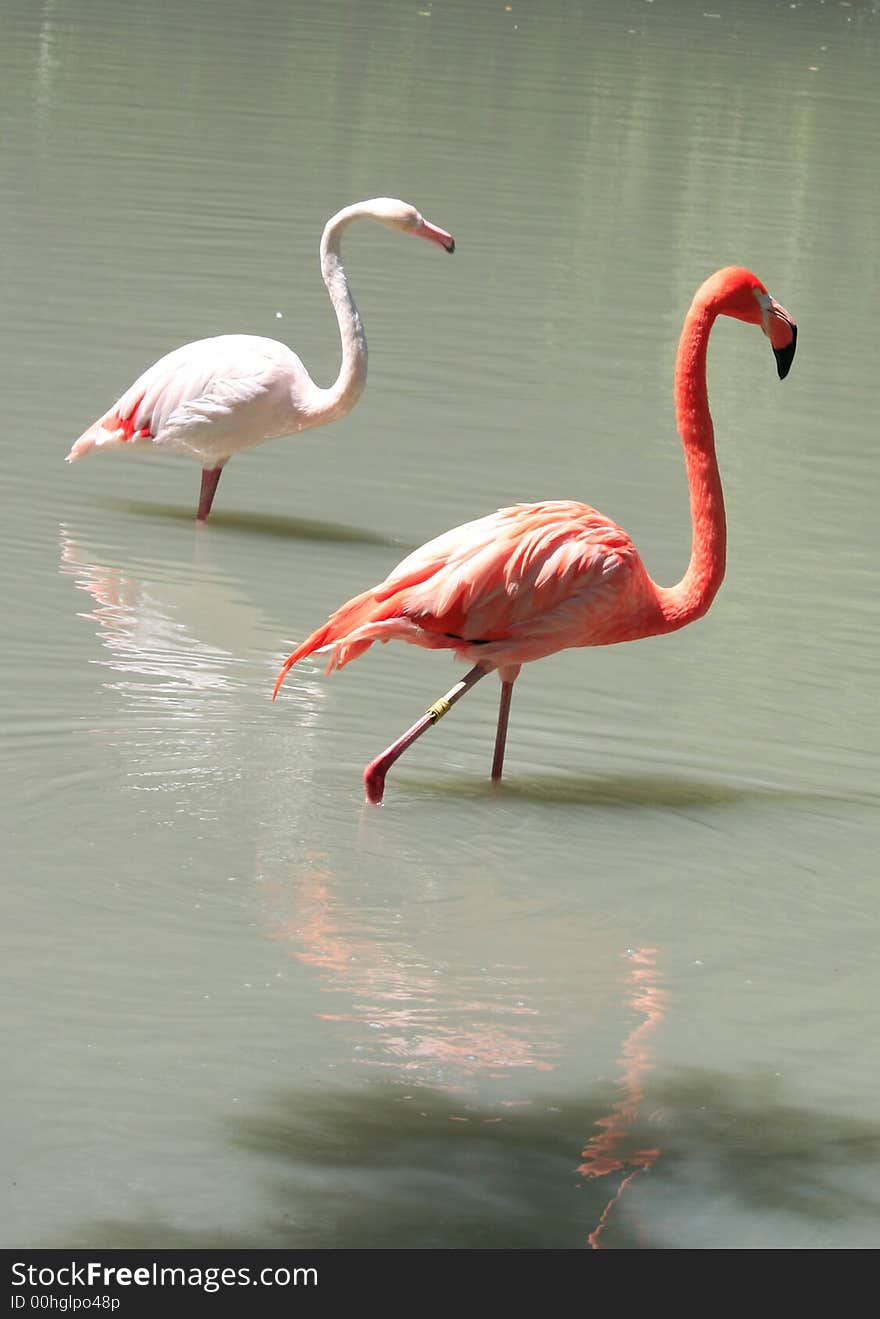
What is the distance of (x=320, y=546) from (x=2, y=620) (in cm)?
151

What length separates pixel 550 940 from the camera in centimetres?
466

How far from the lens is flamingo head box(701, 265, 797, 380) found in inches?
215

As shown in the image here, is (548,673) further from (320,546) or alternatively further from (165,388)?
(165,388)

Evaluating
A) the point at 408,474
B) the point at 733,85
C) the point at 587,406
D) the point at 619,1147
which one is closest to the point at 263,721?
the point at 619,1147

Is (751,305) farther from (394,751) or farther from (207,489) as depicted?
(207,489)

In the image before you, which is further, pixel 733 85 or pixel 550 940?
pixel 733 85

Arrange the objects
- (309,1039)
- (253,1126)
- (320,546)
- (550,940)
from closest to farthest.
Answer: (253,1126) → (309,1039) → (550,940) → (320,546)

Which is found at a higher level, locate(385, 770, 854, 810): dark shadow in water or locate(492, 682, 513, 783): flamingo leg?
locate(492, 682, 513, 783): flamingo leg

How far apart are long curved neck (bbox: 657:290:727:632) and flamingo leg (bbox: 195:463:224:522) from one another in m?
2.67

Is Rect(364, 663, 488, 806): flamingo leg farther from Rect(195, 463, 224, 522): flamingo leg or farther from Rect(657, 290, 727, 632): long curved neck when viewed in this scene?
Rect(195, 463, 224, 522): flamingo leg

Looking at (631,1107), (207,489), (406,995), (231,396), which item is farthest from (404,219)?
(631,1107)

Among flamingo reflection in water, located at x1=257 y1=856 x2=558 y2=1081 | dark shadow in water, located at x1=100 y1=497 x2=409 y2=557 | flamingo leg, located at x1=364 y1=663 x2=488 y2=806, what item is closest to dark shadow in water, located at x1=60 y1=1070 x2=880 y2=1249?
flamingo reflection in water, located at x1=257 y1=856 x2=558 y2=1081

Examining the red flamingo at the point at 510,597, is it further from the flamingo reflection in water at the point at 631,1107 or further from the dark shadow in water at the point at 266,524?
the dark shadow in water at the point at 266,524

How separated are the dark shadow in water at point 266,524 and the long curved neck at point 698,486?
2203 mm
